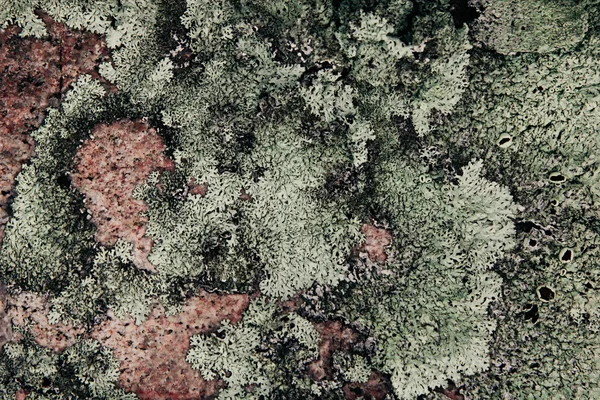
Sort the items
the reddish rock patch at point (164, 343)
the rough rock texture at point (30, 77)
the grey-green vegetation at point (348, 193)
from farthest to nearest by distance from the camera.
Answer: the rough rock texture at point (30, 77) → the reddish rock patch at point (164, 343) → the grey-green vegetation at point (348, 193)

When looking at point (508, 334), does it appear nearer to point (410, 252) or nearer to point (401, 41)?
point (410, 252)

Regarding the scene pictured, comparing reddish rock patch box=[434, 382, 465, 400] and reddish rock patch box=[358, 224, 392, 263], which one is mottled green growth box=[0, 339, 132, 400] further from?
reddish rock patch box=[434, 382, 465, 400]

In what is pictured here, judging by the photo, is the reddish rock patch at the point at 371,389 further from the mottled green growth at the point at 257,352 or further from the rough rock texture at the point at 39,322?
the rough rock texture at the point at 39,322

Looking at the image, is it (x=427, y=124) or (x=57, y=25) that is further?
(x=57, y=25)

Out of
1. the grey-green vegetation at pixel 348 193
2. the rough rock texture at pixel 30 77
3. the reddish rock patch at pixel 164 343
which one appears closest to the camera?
the grey-green vegetation at pixel 348 193

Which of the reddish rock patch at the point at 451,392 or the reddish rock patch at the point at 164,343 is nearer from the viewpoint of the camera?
the reddish rock patch at the point at 451,392

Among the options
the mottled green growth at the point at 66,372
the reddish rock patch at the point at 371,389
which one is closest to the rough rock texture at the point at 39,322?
the mottled green growth at the point at 66,372

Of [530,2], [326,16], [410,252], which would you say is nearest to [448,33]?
[530,2]
